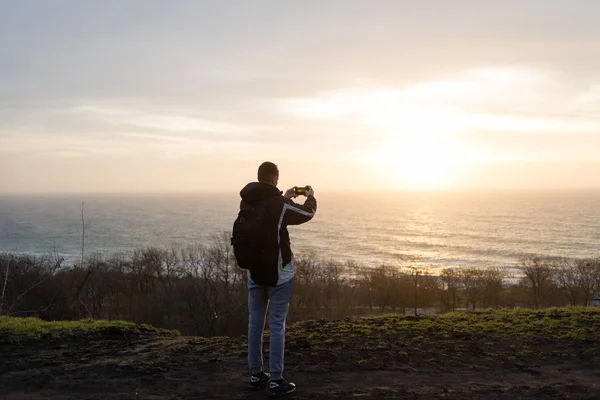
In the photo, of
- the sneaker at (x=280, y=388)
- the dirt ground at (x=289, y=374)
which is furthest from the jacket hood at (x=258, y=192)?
the dirt ground at (x=289, y=374)

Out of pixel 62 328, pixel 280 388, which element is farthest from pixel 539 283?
pixel 280 388

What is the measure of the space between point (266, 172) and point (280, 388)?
2438 millimetres

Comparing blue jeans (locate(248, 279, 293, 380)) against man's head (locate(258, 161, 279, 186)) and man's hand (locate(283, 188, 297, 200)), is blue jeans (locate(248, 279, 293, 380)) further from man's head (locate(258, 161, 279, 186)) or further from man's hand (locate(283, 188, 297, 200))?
man's head (locate(258, 161, 279, 186))

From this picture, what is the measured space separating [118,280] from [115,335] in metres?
48.3

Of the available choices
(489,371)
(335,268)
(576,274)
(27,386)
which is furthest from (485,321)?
(335,268)

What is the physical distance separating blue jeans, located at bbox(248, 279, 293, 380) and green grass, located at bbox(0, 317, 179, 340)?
3.40 m

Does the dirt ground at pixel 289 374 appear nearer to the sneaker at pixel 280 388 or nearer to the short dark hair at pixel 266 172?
the sneaker at pixel 280 388

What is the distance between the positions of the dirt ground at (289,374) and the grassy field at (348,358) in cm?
1

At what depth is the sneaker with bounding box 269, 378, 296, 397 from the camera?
5172mm

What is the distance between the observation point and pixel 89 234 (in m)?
125

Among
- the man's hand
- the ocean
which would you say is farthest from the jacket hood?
A: the ocean

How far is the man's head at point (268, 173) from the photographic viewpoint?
214 inches

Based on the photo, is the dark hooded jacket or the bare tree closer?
the dark hooded jacket

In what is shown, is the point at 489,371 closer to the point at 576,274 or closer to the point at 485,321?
the point at 485,321
